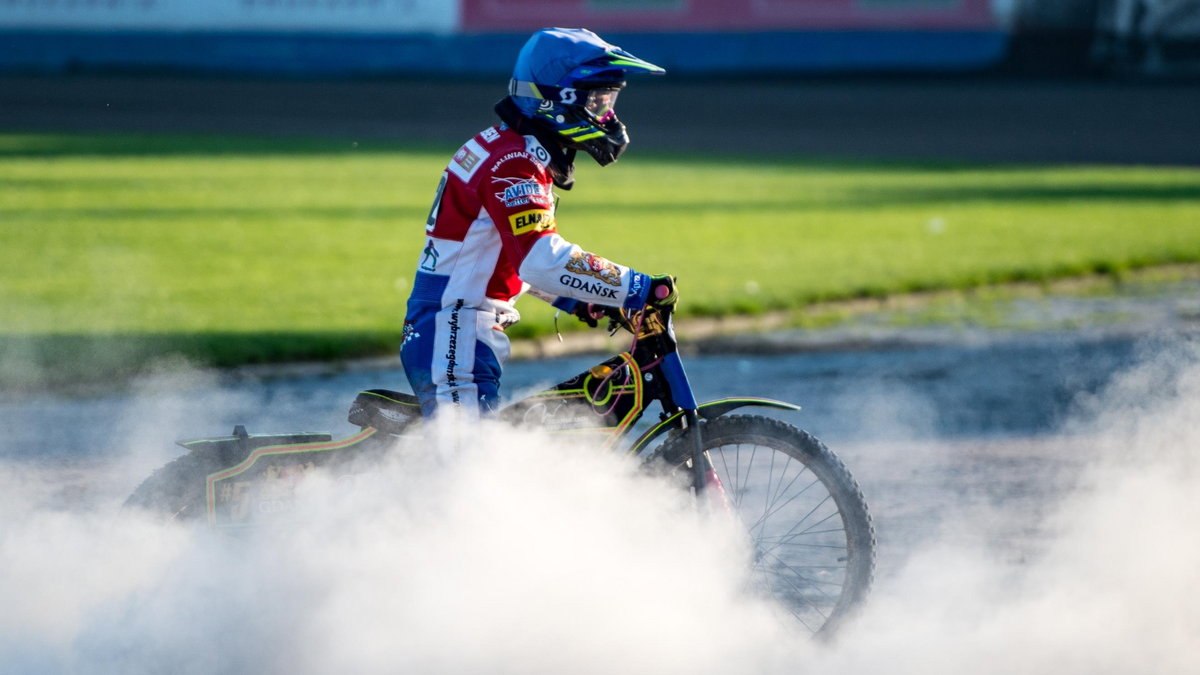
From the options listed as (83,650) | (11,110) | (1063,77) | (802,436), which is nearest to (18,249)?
(83,650)

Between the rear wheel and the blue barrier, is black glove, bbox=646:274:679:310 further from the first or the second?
the blue barrier

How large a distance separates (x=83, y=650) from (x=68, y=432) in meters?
3.11

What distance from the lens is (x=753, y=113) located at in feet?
90.4

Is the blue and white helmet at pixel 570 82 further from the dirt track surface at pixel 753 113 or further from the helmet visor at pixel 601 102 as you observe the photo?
the dirt track surface at pixel 753 113

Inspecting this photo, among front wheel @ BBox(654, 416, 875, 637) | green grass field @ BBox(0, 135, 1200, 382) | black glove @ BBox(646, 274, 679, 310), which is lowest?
green grass field @ BBox(0, 135, 1200, 382)

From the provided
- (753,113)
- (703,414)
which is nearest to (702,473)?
(703,414)

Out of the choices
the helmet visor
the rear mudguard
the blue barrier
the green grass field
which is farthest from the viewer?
the blue barrier

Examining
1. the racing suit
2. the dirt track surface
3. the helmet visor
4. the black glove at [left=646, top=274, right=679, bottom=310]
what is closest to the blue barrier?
the dirt track surface

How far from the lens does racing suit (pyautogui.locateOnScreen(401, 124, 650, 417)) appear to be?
4.21 m

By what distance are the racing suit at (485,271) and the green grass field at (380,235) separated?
4.69m

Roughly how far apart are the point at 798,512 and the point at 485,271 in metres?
1.65

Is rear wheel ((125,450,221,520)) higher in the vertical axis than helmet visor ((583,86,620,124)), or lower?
lower

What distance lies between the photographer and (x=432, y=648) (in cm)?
436

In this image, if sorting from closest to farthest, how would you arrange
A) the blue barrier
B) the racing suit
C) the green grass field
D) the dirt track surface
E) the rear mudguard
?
1. the racing suit
2. the rear mudguard
3. the green grass field
4. the dirt track surface
5. the blue barrier
